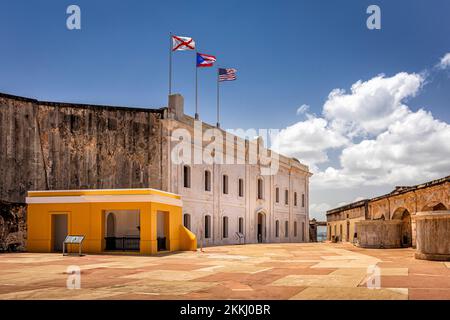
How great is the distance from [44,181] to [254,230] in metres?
17.1

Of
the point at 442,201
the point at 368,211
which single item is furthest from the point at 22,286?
the point at 368,211

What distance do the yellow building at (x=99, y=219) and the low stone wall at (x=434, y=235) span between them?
10981 mm

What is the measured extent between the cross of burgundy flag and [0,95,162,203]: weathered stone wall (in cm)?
410

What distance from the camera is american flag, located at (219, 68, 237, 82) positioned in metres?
32.9

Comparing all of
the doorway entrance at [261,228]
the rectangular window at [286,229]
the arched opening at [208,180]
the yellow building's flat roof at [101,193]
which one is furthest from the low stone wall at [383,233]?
the rectangular window at [286,229]

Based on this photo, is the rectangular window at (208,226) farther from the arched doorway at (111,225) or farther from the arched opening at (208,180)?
the arched doorway at (111,225)

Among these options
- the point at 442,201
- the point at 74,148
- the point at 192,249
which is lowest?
the point at 192,249

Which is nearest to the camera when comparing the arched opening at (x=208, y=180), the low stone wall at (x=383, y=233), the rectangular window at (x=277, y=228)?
the low stone wall at (x=383, y=233)

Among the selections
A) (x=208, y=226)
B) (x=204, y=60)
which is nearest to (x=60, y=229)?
(x=208, y=226)

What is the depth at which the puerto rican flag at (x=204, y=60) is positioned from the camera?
3103cm

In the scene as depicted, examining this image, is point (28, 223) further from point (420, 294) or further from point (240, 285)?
point (420, 294)

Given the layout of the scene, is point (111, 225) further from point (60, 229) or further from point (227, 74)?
point (227, 74)

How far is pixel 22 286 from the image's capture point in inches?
421
